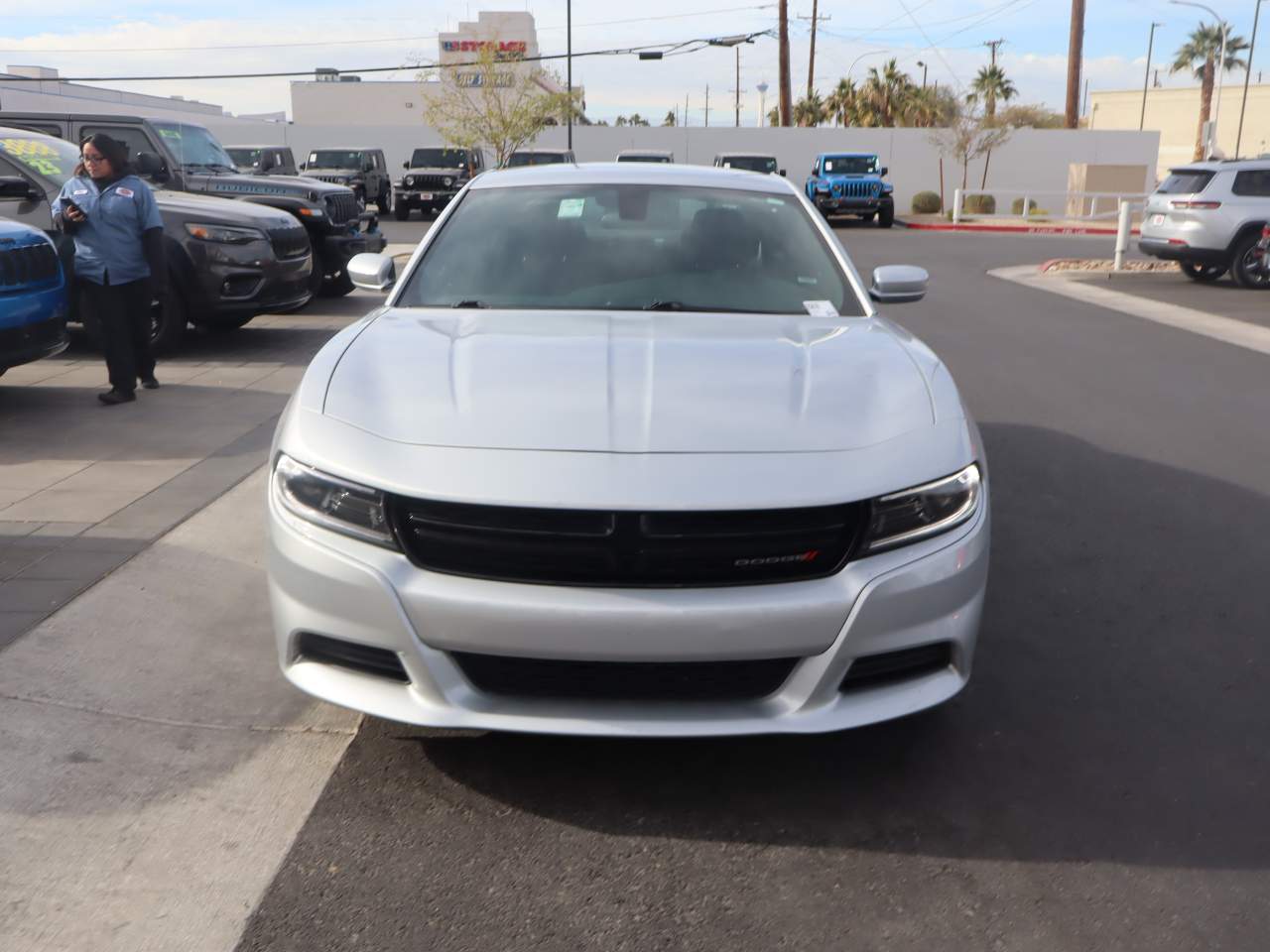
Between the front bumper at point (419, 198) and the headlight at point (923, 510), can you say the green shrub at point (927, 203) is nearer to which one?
the front bumper at point (419, 198)

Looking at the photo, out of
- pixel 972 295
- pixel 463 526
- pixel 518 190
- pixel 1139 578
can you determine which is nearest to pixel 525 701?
pixel 463 526

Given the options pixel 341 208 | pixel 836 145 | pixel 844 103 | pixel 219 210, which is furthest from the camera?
pixel 844 103

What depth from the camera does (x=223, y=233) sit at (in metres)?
10.2

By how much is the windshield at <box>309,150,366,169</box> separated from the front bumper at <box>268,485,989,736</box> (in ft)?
103

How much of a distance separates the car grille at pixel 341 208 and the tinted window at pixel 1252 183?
1172 cm

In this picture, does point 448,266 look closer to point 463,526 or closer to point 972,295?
point 463,526

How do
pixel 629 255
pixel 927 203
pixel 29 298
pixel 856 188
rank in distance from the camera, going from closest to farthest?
1. pixel 629 255
2. pixel 29 298
3. pixel 856 188
4. pixel 927 203

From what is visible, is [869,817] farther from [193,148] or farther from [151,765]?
[193,148]

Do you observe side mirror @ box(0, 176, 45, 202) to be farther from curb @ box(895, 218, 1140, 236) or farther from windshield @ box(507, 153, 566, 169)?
curb @ box(895, 218, 1140, 236)

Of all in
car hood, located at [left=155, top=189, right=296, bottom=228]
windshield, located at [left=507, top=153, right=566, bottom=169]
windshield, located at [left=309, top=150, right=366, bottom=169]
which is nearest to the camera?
car hood, located at [left=155, top=189, right=296, bottom=228]

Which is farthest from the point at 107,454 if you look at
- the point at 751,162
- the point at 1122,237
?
the point at 751,162

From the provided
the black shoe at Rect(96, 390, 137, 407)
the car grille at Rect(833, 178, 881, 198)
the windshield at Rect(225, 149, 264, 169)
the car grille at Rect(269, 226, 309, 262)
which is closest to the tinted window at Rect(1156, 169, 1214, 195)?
the car grille at Rect(269, 226, 309, 262)

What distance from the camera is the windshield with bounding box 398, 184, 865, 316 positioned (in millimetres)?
4426

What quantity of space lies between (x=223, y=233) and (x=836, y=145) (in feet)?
128
